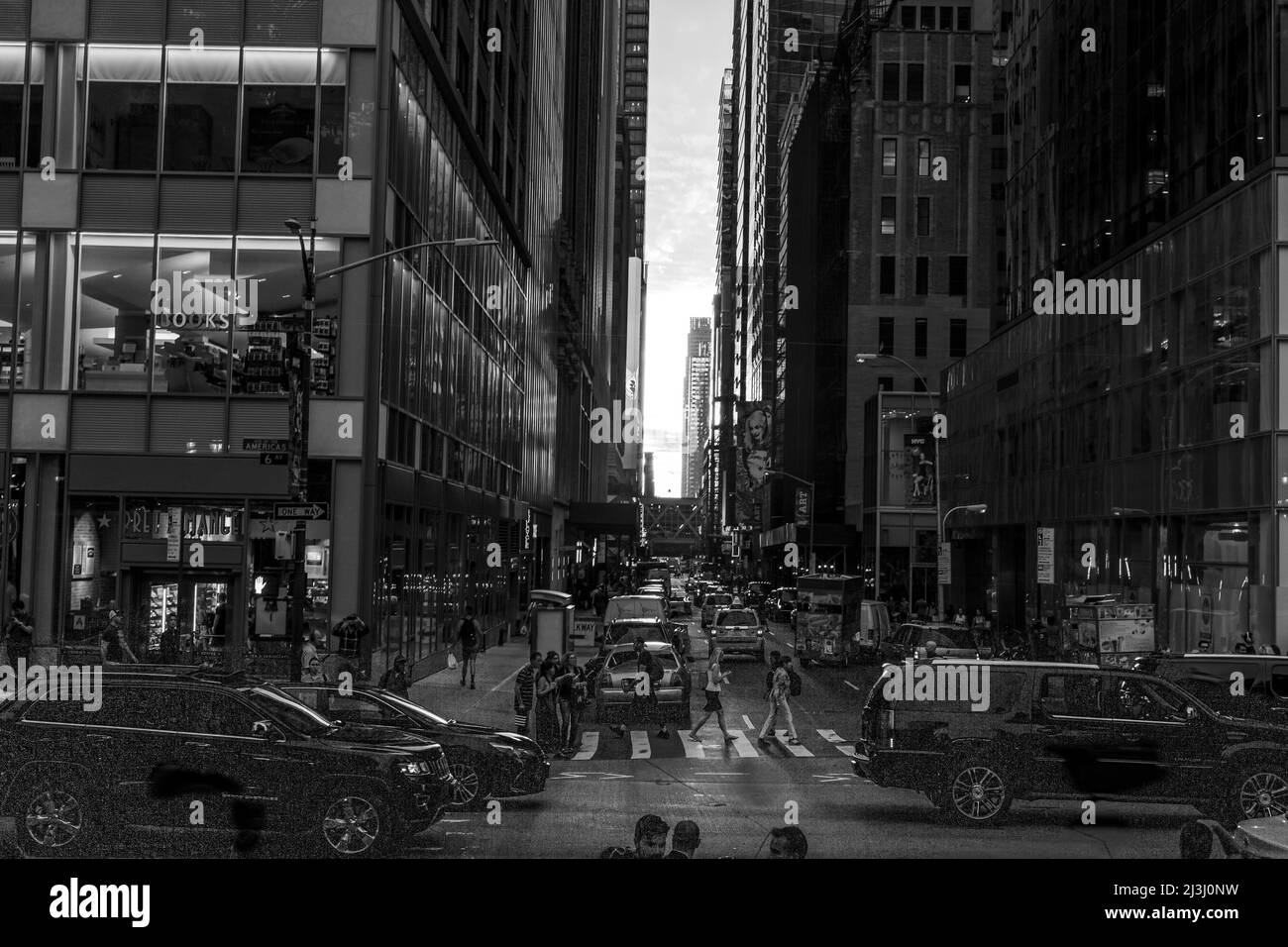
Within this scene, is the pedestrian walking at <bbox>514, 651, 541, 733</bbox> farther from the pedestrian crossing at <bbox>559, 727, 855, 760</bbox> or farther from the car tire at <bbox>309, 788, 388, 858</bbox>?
the car tire at <bbox>309, 788, 388, 858</bbox>

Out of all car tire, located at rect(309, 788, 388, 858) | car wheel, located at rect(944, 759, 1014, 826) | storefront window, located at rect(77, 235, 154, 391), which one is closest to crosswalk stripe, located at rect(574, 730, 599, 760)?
car wheel, located at rect(944, 759, 1014, 826)

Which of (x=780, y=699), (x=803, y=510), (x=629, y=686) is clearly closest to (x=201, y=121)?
(x=629, y=686)

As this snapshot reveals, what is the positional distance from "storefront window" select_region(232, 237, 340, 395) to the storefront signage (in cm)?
235

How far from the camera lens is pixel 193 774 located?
770 cm

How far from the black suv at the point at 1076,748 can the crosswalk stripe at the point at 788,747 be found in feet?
9.45

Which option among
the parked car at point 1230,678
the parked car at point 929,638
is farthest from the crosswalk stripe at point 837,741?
the parked car at point 929,638

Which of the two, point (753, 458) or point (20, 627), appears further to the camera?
point (753, 458)

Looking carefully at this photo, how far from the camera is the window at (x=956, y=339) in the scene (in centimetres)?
6485

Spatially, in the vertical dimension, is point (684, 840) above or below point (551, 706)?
above

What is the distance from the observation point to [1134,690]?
10.3 metres

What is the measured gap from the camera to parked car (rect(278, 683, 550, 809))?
924 centimetres

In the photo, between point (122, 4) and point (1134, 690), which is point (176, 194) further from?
point (1134, 690)

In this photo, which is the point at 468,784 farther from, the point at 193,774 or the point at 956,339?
the point at 956,339

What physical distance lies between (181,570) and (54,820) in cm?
1436
